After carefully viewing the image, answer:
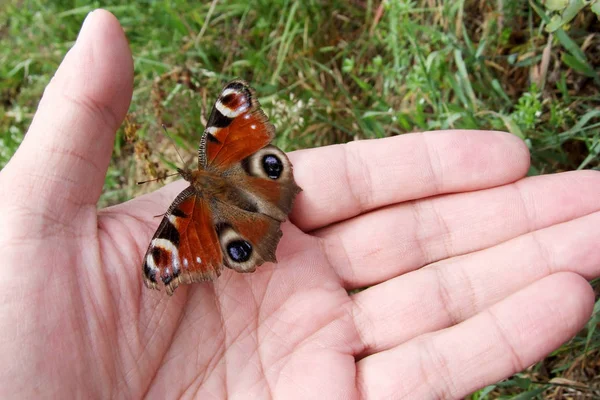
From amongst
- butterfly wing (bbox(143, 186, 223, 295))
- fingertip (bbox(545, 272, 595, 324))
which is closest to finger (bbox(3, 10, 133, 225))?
butterfly wing (bbox(143, 186, 223, 295))

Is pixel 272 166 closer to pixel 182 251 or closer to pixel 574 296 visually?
pixel 182 251

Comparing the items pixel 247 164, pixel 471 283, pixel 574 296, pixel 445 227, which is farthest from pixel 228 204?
pixel 574 296

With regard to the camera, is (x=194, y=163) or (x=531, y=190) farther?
(x=194, y=163)

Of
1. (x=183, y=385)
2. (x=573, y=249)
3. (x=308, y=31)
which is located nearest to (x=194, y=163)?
(x=308, y=31)

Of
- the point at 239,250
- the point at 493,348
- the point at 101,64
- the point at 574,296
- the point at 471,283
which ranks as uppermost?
the point at 101,64

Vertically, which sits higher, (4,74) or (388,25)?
(388,25)

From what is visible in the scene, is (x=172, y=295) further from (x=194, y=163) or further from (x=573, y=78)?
(x=573, y=78)

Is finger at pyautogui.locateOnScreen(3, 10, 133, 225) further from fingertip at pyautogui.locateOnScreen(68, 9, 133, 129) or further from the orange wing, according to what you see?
the orange wing

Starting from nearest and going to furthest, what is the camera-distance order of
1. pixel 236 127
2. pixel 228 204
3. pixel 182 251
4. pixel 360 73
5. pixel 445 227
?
pixel 182 251
pixel 228 204
pixel 236 127
pixel 445 227
pixel 360 73
